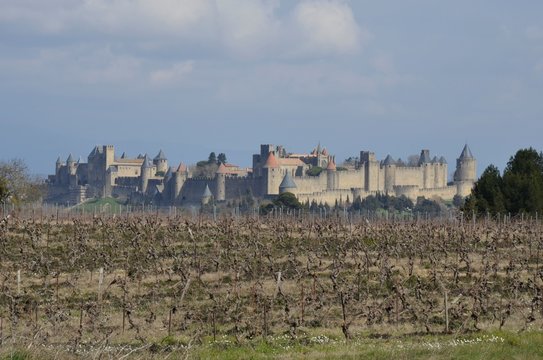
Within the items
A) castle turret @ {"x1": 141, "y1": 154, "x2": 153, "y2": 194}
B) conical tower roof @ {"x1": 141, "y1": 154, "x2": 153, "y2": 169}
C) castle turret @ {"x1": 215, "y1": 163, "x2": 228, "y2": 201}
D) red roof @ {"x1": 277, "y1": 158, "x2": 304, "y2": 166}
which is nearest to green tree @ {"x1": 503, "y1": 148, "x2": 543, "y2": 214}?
castle turret @ {"x1": 215, "y1": 163, "x2": 228, "y2": 201}

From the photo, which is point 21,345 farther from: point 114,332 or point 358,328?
point 358,328

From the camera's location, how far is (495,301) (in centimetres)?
1817

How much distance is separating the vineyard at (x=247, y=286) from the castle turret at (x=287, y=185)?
79.5m

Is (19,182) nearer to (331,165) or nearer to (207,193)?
(207,193)

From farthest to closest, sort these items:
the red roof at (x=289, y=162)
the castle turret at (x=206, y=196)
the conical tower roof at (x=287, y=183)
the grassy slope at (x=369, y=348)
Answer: the red roof at (x=289, y=162), the castle turret at (x=206, y=196), the conical tower roof at (x=287, y=183), the grassy slope at (x=369, y=348)

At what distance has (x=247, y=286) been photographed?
20.1 metres

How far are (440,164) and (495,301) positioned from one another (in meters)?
115

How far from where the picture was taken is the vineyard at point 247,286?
1436cm

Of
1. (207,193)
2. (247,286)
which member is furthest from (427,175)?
(247,286)

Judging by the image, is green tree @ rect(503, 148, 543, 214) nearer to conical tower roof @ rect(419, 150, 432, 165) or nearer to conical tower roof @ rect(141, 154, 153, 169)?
conical tower roof @ rect(141, 154, 153, 169)

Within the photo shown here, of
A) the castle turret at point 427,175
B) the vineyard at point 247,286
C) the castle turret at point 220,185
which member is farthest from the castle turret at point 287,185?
the vineyard at point 247,286

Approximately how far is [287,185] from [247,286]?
91.7 metres

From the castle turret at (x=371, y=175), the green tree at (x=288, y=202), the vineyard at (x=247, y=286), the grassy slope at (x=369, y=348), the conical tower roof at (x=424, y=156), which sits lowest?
the grassy slope at (x=369, y=348)

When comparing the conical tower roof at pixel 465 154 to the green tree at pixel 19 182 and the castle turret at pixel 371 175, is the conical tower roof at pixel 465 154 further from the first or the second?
the green tree at pixel 19 182
